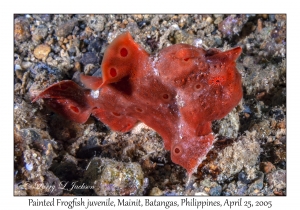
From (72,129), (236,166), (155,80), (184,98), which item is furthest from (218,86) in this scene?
(72,129)

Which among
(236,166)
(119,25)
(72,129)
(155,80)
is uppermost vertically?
(119,25)

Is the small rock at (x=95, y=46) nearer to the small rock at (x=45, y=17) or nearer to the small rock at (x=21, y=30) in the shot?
the small rock at (x=45, y=17)

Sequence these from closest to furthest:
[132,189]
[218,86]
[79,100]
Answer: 1. [218,86]
2. [132,189]
3. [79,100]

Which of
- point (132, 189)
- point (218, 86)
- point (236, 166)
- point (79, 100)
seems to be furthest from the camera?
point (79, 100)

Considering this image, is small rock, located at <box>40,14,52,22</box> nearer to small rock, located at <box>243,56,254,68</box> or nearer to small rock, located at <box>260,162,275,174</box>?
small rock, located at <box>243,56,254,68</box>

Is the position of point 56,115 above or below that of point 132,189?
above

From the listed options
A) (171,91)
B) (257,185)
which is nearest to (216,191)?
(257,185)

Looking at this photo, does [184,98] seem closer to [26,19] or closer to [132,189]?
[132,189]

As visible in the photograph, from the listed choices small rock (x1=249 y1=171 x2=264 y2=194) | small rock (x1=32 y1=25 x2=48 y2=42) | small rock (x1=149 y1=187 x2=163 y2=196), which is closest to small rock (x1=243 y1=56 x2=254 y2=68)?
small rock (x1=249 y1=171 x2=264 y2=194)
